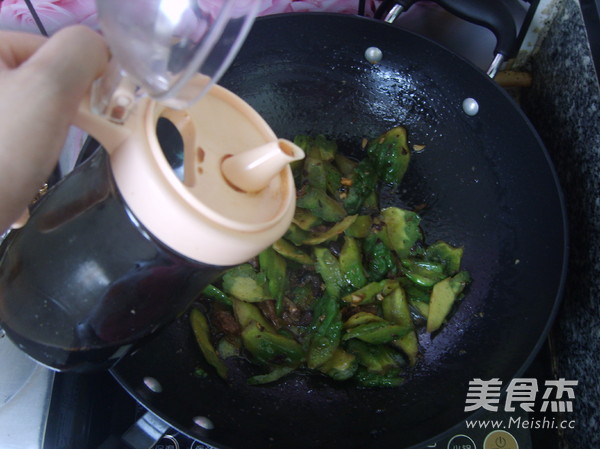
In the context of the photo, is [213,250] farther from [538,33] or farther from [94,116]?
[538,33]

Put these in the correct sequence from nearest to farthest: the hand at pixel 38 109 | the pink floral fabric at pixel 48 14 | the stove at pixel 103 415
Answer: the hand at pixel 38 109 → the stove at pixel 103 415 → the pink floral fabric at pixel 48 14

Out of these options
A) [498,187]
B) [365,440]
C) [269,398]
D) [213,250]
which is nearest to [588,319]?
[498,187]

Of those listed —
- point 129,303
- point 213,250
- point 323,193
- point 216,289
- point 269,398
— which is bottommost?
point 269,398

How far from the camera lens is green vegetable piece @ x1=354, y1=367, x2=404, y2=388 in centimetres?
95

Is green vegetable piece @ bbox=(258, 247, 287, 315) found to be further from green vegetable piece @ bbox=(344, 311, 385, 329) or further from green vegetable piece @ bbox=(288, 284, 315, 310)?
green vegetable piece @ bbox=(344, 311, 385, 329)

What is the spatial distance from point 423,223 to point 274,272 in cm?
35

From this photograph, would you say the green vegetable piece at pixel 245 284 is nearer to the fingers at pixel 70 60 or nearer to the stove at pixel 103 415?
the stove at pixel 103 415

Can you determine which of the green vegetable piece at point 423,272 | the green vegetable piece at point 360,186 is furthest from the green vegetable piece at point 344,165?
the green vegetable piece at point 423,272

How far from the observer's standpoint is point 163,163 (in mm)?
453

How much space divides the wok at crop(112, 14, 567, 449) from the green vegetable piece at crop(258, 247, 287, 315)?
0.50 ft

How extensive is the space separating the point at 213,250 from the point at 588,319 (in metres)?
A: 0.76

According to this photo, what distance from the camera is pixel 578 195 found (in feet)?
3.26

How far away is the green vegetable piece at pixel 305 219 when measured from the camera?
100cm

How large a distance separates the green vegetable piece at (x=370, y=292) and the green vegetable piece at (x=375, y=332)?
6 centimetres
